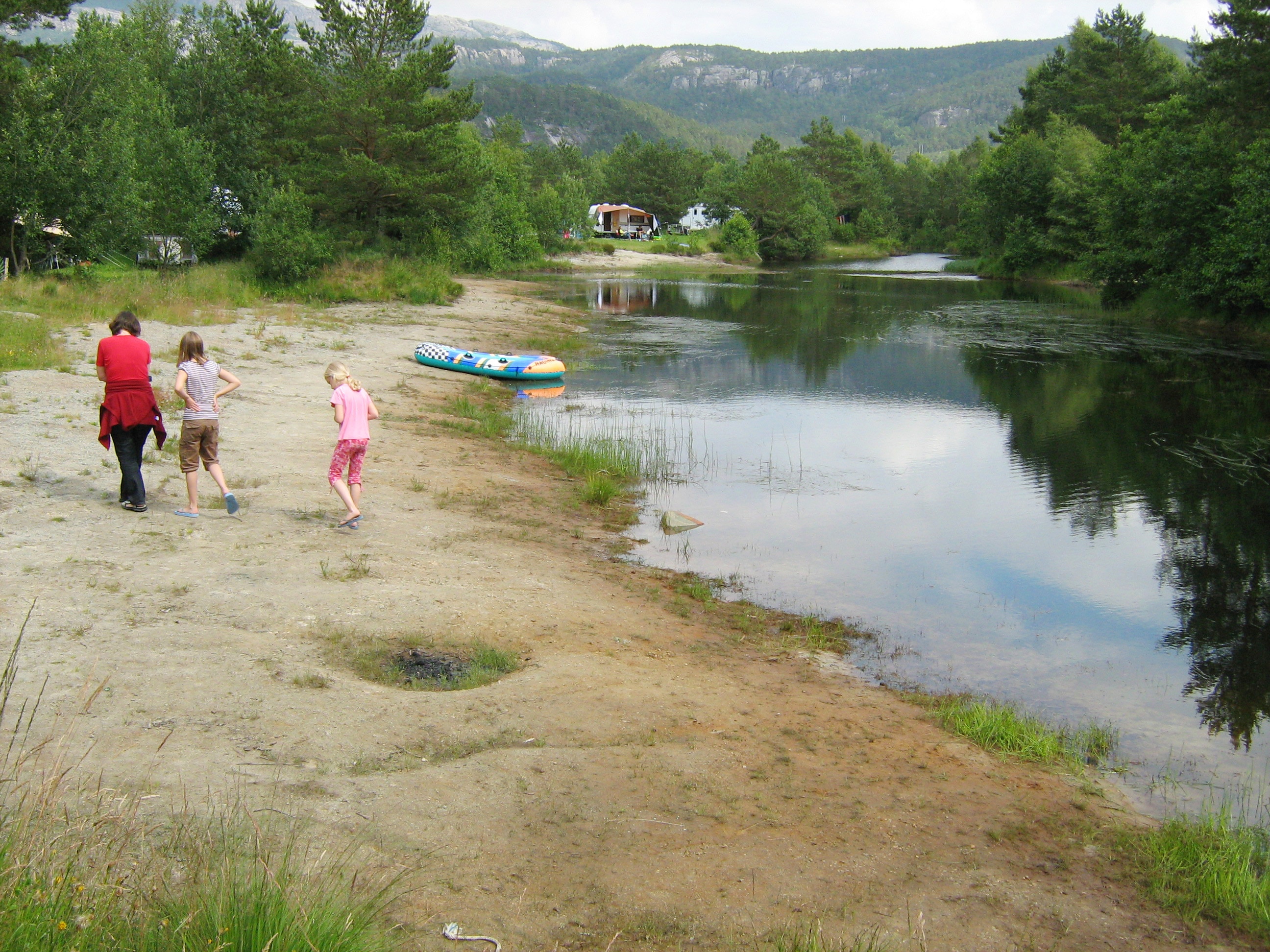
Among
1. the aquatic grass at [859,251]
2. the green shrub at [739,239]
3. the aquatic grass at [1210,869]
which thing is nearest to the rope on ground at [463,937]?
the aquatic grass at [1210,869]

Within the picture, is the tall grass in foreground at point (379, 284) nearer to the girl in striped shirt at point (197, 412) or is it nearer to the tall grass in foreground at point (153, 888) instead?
the girl in striped shirt at point (197, 412)

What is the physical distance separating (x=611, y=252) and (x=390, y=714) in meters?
83.7

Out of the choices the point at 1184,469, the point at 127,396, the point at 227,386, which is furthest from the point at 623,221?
the point at 127,396

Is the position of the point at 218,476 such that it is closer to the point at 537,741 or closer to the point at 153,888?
the point at 537,741

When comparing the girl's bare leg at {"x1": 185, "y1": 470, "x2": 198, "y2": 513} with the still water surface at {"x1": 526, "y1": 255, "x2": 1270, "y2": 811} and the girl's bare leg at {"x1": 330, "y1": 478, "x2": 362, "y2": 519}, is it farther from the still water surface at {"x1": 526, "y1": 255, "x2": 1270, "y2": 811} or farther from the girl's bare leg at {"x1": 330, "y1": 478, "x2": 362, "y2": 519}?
the still water surface at {"x1": 526, "y1": 255, "x2": 1270, "y2": 811}

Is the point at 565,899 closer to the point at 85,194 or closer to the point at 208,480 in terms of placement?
the point at 208,480

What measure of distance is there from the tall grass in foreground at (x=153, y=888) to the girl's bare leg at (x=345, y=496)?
616 centimetres

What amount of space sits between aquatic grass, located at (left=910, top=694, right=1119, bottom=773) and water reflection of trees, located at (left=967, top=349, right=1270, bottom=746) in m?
1.43

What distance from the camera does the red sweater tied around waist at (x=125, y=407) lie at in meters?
9.79

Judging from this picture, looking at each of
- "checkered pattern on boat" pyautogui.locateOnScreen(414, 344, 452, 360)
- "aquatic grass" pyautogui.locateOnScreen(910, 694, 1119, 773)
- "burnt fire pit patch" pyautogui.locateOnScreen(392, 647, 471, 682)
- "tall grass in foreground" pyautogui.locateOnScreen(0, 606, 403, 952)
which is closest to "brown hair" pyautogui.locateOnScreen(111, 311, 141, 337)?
"burnt fire pit patch" pyautogui.locateOnScreen(392, 647, 471, 682)

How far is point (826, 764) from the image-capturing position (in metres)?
6.87

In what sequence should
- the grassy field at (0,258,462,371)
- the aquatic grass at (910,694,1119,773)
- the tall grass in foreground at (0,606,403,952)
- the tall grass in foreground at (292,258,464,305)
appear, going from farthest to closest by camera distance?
the tall grass in foreground at (292,258,464,305), the grassy field at (0,258,462,371), the aquatic grass at (910,694,1119,773), the tall grass in foreground at (0,606,403,952)

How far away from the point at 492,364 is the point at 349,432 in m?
13.9

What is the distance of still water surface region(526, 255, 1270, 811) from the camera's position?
9594 millimetres
